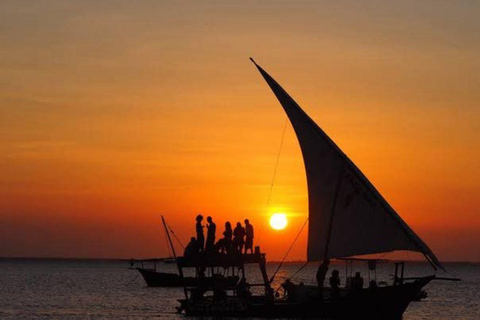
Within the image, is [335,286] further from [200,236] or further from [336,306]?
[200,236]

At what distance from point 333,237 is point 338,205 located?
138 centimetres

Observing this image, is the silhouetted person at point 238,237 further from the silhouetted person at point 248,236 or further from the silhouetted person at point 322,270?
the silhouetted person at point 322,270

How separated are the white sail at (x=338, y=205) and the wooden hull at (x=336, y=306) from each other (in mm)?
2089

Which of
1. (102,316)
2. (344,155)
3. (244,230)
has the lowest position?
(102,316)

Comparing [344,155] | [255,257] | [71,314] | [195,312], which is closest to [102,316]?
[71,314]

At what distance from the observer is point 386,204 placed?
39.5m

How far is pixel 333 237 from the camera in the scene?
134 ft

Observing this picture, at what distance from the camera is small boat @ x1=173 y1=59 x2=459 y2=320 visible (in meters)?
40.0

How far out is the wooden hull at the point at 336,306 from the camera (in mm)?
41281

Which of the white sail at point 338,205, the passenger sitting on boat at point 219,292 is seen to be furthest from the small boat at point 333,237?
the passenger sitting on boat at point 219,292

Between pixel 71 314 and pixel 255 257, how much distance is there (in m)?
23.1

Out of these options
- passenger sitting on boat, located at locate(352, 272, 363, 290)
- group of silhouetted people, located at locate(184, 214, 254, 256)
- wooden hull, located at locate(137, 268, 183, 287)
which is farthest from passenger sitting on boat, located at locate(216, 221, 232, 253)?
wooden hull, located at locate(137, 268, 183, 287)

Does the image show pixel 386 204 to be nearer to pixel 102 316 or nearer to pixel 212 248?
pixel 212 248

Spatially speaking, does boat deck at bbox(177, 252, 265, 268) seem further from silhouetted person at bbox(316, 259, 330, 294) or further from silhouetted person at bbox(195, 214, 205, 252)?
silhouetted person at bbox(316, 259, 330, 294)
